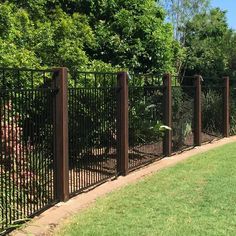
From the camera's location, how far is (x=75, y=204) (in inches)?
304

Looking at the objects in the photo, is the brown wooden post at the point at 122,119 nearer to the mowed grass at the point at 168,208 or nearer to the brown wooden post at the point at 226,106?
the mowed grass at the point at 168,208

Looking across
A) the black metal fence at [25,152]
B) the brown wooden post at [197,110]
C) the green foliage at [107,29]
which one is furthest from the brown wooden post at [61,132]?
the brown wooden post at [197,110]

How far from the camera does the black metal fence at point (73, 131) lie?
21.1ft

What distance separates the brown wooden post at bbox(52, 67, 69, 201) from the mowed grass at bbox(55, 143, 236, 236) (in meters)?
0.51

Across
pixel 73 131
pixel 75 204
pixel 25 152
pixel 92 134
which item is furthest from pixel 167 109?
pixel 25 152

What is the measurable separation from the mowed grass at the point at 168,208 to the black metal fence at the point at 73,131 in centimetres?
59

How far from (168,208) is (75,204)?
1.31 meters

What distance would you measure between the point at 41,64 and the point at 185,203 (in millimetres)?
4846

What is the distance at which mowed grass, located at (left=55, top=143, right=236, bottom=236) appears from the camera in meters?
6.32

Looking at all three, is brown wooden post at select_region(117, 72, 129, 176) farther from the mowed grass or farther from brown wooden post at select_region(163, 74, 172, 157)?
brown wooden post at select_region(163, 74, 172, 157)

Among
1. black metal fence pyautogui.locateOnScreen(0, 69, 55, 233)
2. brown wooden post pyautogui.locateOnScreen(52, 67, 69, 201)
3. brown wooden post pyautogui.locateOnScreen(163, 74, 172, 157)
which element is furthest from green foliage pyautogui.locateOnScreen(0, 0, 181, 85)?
black metal fence pyautogui.locateOnScreen(0, 69, 55, 233)

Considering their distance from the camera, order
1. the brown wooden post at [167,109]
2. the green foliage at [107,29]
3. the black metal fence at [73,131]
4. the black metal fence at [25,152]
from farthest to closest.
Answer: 1. the brown wooden post at [167,109]
2. the green foliage at [107,29]
3. the black metal fence at [73,131]
4. the black metal fence at [25,152]

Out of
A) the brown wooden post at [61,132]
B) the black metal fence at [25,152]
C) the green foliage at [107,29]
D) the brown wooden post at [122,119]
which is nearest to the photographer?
the black metal fence at [25,152]

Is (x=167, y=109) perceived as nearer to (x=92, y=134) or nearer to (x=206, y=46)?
(x=92, y=134)
